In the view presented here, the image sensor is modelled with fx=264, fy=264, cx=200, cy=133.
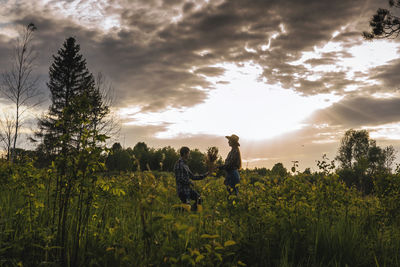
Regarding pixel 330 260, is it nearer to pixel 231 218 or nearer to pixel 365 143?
pixel 231 218

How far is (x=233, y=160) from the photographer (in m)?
7.90

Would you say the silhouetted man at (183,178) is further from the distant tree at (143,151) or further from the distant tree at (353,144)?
the distant tree at (353,144)

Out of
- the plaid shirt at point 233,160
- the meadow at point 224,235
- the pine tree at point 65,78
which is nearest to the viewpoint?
the meadow at point 224,235

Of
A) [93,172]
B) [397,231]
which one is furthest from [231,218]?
[397,231]

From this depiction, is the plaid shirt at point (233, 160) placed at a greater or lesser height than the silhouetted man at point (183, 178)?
greater

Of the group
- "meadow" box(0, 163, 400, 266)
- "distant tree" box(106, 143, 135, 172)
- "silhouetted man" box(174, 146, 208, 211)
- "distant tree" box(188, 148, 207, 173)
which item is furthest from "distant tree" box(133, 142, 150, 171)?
"meadow" box(0, 163, 400, 266)

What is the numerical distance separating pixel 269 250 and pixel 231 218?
2.09ft

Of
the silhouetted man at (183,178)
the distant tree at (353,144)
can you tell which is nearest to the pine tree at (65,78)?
the silhouetted man at (183,178)

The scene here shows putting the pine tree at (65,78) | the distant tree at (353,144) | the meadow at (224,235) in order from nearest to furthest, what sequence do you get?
the meadow at (224,235) → the pine tree at (65,78) → the distant tree at (353,144)

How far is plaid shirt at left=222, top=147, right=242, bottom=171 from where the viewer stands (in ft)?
25.7

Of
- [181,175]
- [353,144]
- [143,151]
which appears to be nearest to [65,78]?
[143,151]

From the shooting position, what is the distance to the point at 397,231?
458 cm

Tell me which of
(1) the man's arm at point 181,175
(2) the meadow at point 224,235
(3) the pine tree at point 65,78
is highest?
(3) the pine tree at point 65,78

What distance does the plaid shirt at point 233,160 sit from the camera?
7.85 m
